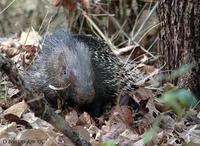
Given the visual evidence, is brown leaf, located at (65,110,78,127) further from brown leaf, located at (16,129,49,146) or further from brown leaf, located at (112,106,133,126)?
brown leaf, located at (16,129,49,146)

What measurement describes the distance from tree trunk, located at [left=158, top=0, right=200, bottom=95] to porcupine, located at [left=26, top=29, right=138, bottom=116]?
418mm

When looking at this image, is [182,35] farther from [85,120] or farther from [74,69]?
[85,120]

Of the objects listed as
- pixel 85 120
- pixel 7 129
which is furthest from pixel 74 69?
pixel 7 129

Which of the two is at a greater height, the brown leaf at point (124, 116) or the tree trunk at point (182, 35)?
the tree trunk at point (182, 35)

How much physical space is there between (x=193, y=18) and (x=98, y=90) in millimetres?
843

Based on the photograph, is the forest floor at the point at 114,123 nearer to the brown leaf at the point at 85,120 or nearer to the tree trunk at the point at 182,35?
the brown leaf at the point at 85,120

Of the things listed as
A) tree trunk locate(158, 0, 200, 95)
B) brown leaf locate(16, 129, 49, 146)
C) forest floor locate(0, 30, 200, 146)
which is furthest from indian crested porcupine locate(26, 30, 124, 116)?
brown leaf locate(16, 129, 49, 146)

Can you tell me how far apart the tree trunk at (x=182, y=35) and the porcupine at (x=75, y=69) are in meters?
0.42

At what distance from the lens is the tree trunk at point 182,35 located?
3.65 metres

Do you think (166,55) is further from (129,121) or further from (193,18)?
(129,121)

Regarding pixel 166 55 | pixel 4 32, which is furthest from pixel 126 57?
pixel 4 32

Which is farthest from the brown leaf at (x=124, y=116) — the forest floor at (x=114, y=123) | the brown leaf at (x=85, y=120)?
the brown leaf at (x=85, y=120)

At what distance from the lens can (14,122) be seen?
315cm

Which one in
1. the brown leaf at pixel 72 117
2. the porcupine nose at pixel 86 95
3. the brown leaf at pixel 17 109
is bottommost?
the brown leaf at pixel 72 117
